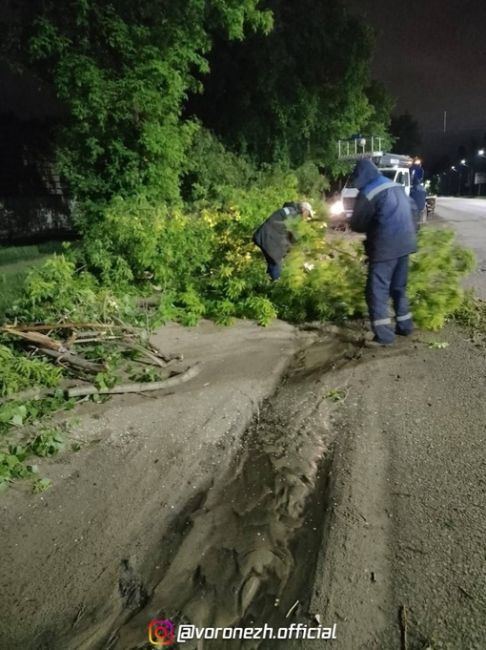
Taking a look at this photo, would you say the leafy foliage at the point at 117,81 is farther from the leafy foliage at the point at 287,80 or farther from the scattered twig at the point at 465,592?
the scattered twig at the point at 465,592

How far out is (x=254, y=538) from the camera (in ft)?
8.25

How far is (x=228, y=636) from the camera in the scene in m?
2.00

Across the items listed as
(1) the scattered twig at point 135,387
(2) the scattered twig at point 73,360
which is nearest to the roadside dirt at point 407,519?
(1) the scattered twig at point 135,387

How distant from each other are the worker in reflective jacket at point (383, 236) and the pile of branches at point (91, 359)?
208 cm

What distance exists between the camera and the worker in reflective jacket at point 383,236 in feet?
14.7

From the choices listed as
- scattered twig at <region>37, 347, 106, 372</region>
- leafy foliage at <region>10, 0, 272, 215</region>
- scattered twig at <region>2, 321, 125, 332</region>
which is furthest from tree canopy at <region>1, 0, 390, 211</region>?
scattered twig at <region>37, 347, 106, 372</region>

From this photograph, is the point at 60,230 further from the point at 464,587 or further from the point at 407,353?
the point at 464,587

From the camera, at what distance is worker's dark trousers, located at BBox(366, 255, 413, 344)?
470 centimetres

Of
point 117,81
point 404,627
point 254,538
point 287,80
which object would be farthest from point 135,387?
point 287,80

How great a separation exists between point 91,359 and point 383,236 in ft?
10.9

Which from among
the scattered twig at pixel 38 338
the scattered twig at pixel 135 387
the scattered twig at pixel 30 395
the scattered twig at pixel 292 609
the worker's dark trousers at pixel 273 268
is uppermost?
the worker's dark trousers at pixel 273 268

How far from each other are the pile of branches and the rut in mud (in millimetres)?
1389

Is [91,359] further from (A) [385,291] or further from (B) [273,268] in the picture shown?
(A) [385,291]

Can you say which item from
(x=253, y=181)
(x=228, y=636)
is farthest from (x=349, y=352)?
(x=253, y=181)
